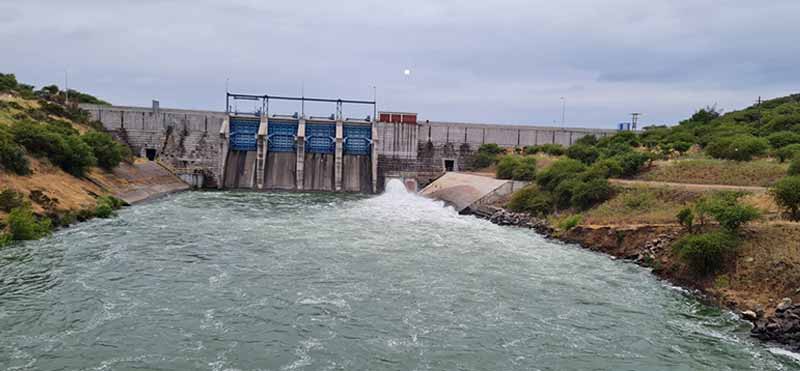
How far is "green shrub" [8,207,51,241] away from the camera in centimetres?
2558

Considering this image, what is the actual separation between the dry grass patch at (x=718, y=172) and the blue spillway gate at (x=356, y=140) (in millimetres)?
32544

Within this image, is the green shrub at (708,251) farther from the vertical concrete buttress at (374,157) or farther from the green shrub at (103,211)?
the vertical concrete buttress at (374,157)

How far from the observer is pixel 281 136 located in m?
63.2

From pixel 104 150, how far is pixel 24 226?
882 inches

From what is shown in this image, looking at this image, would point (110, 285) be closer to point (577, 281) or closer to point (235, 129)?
point (577, 281)

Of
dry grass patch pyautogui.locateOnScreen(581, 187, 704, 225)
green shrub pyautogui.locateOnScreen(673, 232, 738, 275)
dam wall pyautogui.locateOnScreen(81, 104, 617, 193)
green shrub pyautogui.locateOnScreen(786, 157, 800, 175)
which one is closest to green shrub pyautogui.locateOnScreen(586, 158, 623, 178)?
dry grass patch pyautogui.locateOnScreen(581, 187, 704, 225)

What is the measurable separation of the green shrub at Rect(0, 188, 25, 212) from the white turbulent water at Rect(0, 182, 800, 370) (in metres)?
2.56

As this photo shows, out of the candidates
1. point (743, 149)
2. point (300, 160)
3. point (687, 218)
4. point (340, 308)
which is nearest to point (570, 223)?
point (687, 218)

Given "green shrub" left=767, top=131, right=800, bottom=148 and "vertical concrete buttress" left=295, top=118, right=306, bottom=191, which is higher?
"green shrub" left=767, top=131, right=800, bottom=148

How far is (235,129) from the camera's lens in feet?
206

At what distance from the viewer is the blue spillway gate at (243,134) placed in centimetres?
6262

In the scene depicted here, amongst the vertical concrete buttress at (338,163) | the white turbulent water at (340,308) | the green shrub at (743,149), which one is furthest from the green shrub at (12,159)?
the green shrub at (743,149)

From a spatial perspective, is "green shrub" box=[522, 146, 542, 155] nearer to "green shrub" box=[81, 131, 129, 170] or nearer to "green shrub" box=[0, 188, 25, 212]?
"green shrub" box=[81, 131, 129, 170]

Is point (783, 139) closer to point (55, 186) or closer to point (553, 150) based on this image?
point (553, 150)
